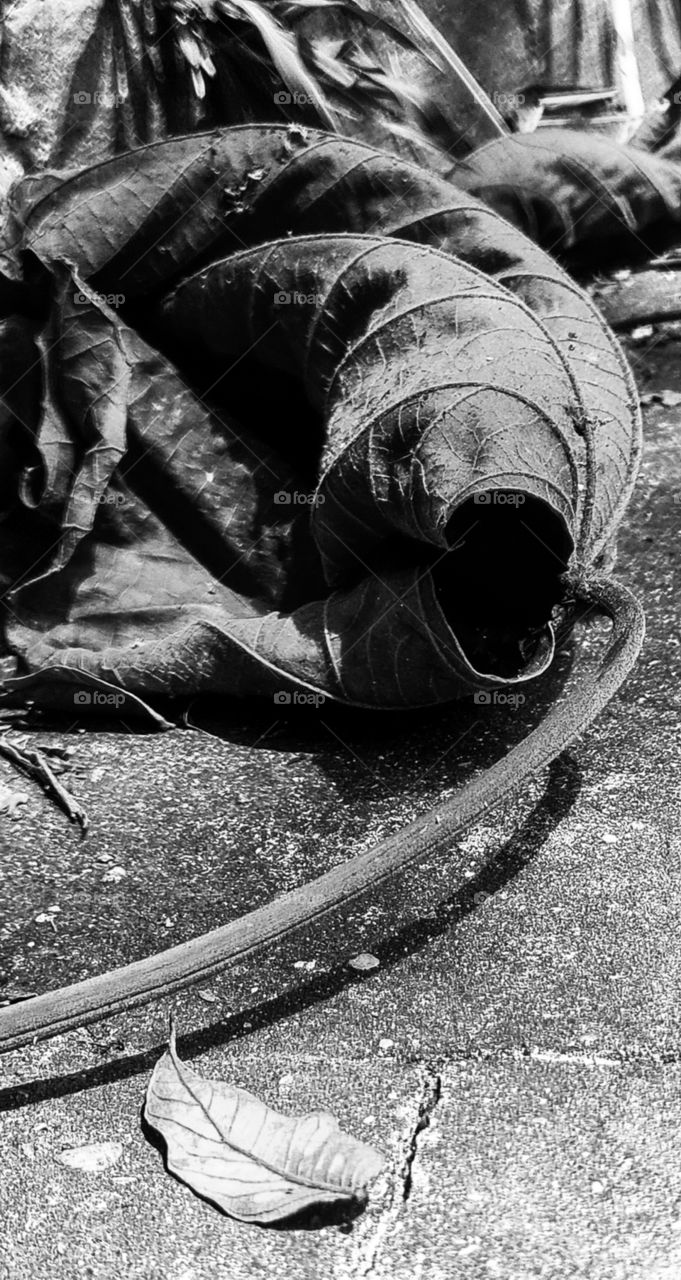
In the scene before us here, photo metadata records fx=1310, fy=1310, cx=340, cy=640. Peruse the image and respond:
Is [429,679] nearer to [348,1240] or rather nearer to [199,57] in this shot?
[348,1240]

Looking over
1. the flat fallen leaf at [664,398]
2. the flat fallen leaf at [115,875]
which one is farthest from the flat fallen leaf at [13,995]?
the flat fallen leaf at [664,398]

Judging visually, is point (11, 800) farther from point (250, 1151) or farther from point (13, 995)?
point (250, 1151)

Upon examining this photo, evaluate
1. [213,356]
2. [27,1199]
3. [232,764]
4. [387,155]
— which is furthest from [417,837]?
[387,155]

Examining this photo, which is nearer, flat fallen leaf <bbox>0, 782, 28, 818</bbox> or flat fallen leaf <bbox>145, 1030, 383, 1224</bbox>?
flat fallen leaf <bbox>145, 1030, 383, 1224</bbox>

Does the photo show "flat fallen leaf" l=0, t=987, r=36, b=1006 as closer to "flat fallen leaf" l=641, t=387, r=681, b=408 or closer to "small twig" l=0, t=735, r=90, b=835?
"small twig" l=0, t=735, r=90, b=835

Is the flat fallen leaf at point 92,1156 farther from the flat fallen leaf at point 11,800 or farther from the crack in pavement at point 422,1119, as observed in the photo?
the flat fallen leaf at point 11,800

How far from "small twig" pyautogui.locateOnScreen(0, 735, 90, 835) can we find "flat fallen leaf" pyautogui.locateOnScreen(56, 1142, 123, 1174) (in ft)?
2.21

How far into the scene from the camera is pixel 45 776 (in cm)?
226

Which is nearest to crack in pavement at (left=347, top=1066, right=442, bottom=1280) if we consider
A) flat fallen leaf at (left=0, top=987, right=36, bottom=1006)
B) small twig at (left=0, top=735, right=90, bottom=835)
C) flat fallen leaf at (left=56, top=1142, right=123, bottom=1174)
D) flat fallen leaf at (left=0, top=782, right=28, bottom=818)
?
flat fallen leaf at (left=56, top=1142, right=123, bottom=1174)

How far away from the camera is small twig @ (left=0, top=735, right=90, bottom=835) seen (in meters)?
2.17

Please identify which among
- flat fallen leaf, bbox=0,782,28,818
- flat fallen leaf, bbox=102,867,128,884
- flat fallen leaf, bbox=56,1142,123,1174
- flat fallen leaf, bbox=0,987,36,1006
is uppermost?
flat fallen leaf, bbox=56,1142,123,1174

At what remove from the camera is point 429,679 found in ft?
7.04

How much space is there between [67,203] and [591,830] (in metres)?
1.69

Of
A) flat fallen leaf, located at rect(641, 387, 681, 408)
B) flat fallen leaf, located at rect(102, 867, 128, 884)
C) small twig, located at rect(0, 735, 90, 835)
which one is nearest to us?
flat fallen leaf, located at rect(102, 867, 128, 884)
